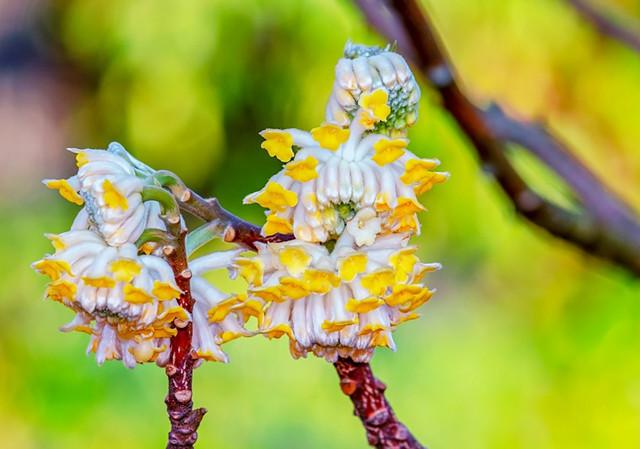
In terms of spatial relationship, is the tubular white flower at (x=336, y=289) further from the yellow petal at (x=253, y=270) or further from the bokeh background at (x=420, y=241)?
the bokeh background at (x=420, y=241)

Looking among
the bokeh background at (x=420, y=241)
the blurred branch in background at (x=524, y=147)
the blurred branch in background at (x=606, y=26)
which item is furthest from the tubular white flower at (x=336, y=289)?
the bokeh background at (x=420, y=241)

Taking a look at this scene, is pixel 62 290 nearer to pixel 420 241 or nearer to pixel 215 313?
pixel 215 313

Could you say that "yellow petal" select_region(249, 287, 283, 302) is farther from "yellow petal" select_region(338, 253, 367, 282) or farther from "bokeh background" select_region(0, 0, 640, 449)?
"bokeh background" select_region(0, 0, 640, 449)

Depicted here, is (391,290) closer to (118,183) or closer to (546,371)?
(118,183)

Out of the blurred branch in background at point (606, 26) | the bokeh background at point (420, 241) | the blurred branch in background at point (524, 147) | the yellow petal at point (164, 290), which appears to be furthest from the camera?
the bokeh background at point (420, 241)

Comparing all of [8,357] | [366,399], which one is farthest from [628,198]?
[366,399]

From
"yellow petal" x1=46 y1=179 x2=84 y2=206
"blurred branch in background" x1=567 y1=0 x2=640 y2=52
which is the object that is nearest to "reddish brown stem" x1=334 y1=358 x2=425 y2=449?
"yellow petal" x1=46 y1=179 x2=84 y2=206

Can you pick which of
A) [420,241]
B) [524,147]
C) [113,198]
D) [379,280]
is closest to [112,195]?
[113,198]
